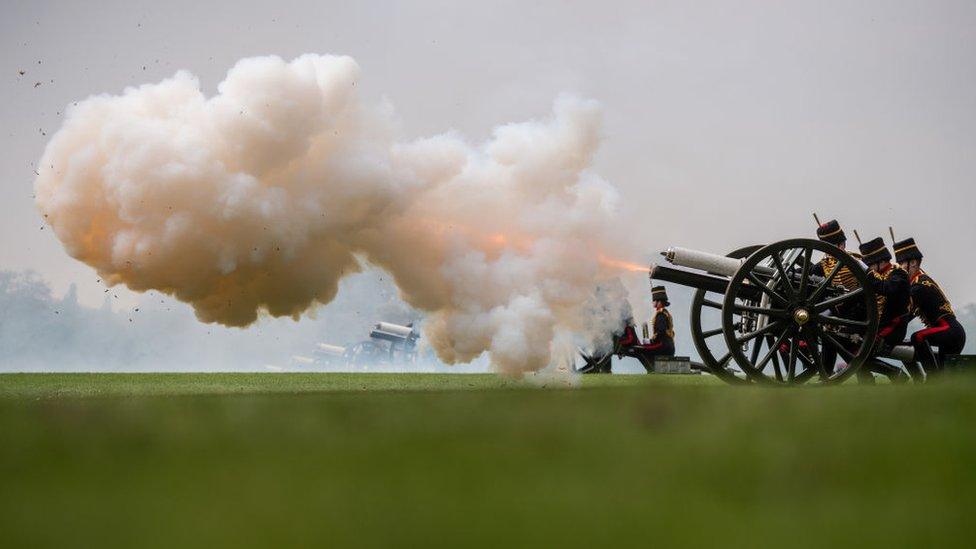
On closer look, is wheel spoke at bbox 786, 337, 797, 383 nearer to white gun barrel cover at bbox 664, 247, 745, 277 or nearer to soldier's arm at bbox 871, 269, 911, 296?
white gun barrel cover at bbox 664, 247, 745, 277

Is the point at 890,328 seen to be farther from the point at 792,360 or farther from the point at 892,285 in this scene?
the point at 792,360

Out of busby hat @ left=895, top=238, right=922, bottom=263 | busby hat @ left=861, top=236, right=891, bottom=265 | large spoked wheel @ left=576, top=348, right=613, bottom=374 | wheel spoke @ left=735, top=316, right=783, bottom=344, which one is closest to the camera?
wheel spoke @ left=735, top=316, right=783, bottom=344

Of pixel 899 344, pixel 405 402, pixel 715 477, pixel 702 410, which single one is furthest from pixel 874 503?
pixel 899 344

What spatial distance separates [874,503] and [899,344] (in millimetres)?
7707

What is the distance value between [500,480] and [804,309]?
6021 mm

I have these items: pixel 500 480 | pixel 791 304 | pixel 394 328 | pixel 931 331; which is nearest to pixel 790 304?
pixel 791 304

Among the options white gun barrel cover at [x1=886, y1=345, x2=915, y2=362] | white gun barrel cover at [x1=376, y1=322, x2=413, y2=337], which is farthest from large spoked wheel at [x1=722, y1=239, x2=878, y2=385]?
white gun barrel cover at [x1=376, y1=322, x2=413, y2=337]

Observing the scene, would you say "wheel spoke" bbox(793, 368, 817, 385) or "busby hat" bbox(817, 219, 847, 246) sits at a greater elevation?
"busby hat" bbox(817, 219, 847, 246)

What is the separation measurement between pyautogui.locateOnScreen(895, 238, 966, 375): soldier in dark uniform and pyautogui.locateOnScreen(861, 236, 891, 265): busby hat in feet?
2.01

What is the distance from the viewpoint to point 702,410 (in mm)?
3902

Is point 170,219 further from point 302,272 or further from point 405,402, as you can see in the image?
point 405,402

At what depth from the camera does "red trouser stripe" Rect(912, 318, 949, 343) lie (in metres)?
8.87

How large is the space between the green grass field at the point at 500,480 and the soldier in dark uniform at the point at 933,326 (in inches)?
212

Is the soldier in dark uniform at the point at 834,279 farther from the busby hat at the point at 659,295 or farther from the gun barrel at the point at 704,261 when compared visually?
the busby hat at the point at 659,295
